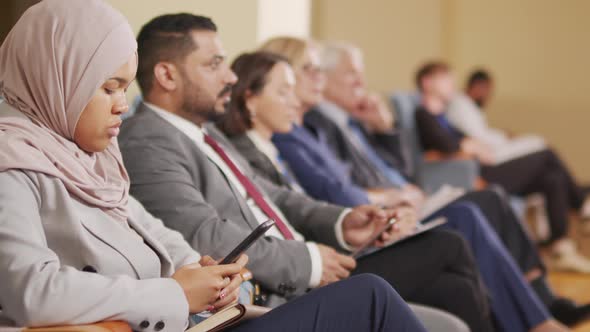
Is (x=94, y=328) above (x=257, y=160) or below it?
above

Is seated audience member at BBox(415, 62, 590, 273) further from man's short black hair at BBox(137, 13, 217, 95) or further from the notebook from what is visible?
the notebook

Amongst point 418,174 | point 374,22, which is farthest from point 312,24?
point 418,174

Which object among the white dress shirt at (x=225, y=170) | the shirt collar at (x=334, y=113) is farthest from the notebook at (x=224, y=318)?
the shirt collar at (x=334, y=113)

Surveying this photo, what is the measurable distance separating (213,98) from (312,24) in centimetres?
404

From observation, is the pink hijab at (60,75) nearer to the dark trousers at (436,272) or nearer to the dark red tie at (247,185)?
the dark red tie at (247,185)

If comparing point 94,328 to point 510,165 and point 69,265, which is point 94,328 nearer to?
point 69,265

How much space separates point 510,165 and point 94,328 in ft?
14.6

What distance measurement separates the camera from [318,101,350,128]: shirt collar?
13.6ft

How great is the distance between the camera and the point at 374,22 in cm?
673

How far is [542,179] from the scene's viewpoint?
18.6 feet

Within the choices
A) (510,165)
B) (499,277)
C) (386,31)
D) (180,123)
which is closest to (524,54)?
(386,31)

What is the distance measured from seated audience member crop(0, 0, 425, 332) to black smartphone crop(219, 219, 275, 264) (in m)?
0.02

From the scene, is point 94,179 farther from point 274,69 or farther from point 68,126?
point 274,69

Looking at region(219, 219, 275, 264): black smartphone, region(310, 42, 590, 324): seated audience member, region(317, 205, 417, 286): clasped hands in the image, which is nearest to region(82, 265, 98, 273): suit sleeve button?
region(219, 219, 275, 264): black smartphone
